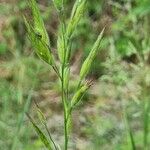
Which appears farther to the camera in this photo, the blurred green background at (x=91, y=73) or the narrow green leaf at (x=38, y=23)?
the blurred green background at (x=91, y=73)

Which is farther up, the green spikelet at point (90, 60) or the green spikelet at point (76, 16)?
the green spikelet at point (76, 16)

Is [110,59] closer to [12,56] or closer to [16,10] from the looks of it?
[12,56]

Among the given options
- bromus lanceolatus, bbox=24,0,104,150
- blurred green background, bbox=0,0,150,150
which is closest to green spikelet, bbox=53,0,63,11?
bromus lanceolatus, bbox=24,0,104,150

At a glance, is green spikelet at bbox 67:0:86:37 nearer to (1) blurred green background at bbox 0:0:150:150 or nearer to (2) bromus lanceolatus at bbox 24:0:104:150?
(2) bromus lanceolatus at bbox 24:0:104:150

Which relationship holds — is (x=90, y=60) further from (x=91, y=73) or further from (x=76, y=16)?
(x=91, y=73)

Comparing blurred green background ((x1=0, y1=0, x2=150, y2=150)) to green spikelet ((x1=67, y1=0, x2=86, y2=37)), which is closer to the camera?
green spikelet ((x1=67, y1=0, x2=86, y2=37))

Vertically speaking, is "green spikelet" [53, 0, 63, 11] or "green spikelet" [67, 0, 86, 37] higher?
"green spikelet" [53, 0, 63, 11]

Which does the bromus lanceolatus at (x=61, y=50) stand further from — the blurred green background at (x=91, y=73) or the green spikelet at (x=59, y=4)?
the blurred green background at (x=91, y=73)

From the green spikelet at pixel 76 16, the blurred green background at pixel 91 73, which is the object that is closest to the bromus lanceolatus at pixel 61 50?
the green spikelet at pixel 76 16

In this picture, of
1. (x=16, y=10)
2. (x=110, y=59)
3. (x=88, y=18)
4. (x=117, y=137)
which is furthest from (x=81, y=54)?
(x=110, y=59)

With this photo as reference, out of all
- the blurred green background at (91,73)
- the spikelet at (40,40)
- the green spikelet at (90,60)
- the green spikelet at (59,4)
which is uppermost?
the green spikelet at (59,4)

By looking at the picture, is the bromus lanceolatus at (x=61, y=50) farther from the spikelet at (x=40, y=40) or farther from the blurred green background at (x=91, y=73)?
the blurred green background at (x=91, y=73)
